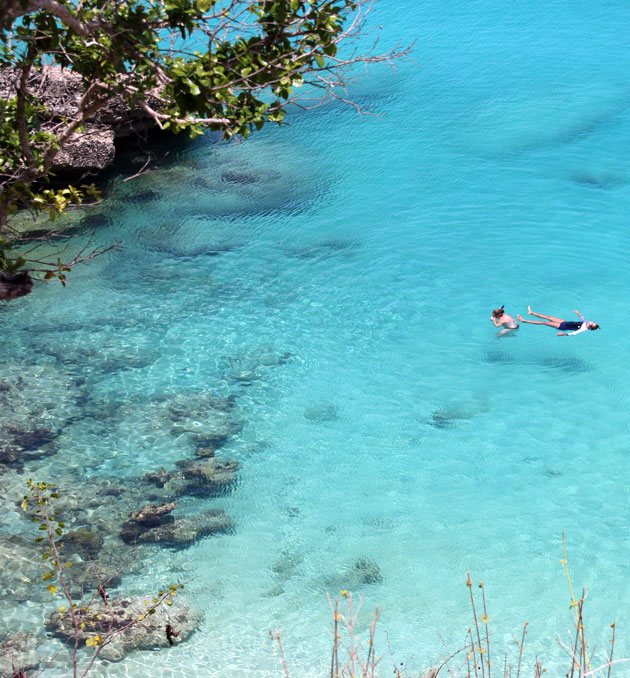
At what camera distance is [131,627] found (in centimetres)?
748

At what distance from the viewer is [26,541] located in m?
8.64

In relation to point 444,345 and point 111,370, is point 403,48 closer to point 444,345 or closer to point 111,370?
point 444,345

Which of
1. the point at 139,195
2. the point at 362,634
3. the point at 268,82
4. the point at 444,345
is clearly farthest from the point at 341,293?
the point at 268,82

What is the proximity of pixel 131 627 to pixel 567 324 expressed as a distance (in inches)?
252

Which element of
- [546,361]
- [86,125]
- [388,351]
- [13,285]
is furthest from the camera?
[86,125]

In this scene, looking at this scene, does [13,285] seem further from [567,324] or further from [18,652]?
[567,324]

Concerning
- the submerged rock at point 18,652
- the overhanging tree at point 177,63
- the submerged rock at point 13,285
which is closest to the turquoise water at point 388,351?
the submerged rock at point 18,652

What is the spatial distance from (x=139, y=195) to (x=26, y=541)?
764 centimetres

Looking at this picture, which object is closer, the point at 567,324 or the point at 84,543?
the point at 84,543

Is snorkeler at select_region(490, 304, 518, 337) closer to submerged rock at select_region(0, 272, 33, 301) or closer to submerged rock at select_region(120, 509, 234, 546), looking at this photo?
submerged rock at select_region(120, 509, 234, 546)

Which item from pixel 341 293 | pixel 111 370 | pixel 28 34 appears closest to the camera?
pixel 28 34

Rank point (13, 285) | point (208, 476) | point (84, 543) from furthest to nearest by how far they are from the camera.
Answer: point (208, 476) < point (84, 543) < point (13, 285)

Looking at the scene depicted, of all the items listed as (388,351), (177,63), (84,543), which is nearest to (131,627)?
(84,543)

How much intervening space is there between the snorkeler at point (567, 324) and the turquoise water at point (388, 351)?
27 cm
